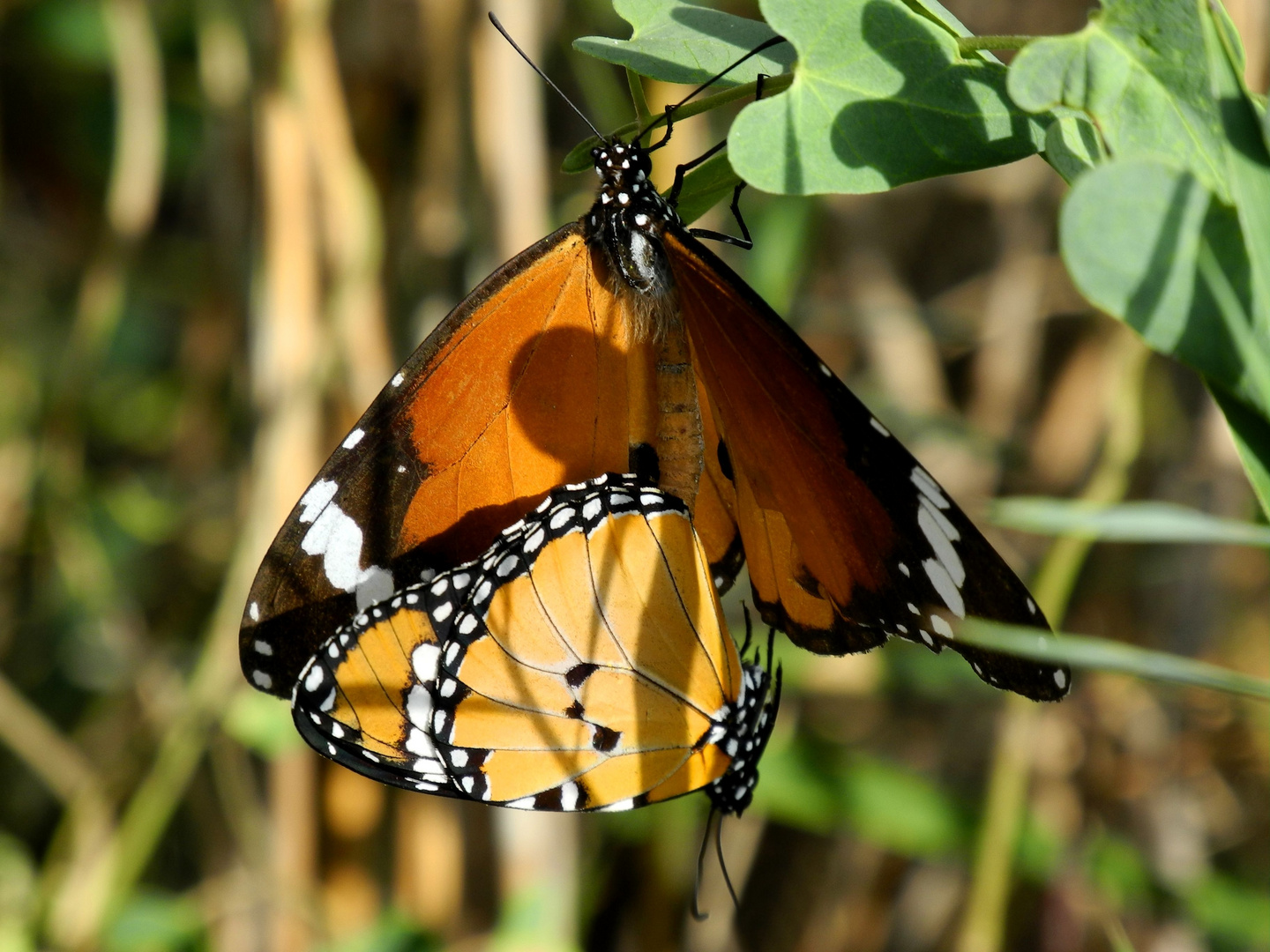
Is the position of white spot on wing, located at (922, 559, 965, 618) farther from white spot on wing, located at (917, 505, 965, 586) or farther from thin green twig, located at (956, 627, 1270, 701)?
thin green twig, located at (956, 627, 1270, 701)

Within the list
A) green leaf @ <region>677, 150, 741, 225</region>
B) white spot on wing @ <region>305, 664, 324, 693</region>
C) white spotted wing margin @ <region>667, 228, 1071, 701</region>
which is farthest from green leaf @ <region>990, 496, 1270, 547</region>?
white spot on wing @ <region>305, 664, 324, 693</region>

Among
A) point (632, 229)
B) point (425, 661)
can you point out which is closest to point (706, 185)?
point (632, 229)

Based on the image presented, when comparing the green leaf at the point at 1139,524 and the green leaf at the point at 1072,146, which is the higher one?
the green leaf at the point at 1072,146

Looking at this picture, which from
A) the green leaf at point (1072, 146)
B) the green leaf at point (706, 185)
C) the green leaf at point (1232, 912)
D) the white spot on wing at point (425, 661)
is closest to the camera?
the green leaf at point (1072, 146)

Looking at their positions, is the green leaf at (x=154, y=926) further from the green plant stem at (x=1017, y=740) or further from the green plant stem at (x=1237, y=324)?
the green plant stem at (x=1237, y=324)

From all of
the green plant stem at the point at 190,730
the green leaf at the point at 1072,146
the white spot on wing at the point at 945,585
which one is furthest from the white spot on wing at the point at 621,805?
the green plant stem at the point at 190,730
